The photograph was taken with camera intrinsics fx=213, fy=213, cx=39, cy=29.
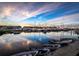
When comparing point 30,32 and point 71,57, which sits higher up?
point 30,32

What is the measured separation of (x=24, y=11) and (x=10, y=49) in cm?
56

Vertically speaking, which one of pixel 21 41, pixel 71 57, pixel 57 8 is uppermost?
pixel 57 8

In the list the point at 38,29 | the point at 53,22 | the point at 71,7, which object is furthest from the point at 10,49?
the point at 71,7

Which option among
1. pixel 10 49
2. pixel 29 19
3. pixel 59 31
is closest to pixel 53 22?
pixel 59 31

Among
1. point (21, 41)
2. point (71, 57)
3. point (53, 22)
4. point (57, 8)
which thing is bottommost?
point (71, 57)

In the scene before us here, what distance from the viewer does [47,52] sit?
294cm

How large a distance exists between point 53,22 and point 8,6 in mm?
663

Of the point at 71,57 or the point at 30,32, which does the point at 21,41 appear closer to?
the point at 30,32

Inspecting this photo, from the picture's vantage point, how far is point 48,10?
2969mm

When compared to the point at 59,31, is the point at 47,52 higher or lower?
lower

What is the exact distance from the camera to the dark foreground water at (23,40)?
9.64ft

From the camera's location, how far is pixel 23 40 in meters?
2.96

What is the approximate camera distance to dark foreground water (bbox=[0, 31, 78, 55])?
2938 millimetres

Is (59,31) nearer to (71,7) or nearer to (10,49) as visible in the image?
(71,7)
